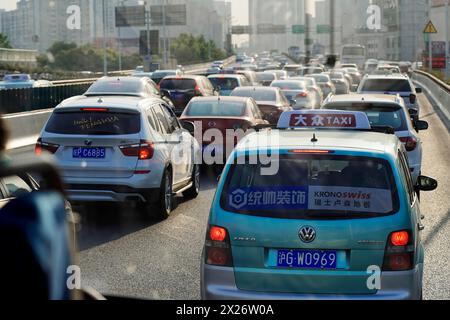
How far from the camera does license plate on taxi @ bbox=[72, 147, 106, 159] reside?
11039 mm

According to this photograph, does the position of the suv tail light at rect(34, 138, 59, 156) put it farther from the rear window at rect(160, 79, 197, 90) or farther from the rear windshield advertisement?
the rear window at rect(160, 79, 197, 90)

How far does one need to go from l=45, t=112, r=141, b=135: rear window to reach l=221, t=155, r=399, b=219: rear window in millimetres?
5632

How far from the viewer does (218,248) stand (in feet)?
18.2

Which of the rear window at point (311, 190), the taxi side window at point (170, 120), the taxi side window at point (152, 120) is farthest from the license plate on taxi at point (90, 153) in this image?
the rear window at point (311, 190)

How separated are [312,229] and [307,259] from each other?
18 cm

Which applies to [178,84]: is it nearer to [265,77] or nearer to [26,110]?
[26,110]

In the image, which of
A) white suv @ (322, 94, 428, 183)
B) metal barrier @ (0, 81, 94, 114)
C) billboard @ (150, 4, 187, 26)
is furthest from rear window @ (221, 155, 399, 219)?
billboard @ (150, 4, 187, 26)

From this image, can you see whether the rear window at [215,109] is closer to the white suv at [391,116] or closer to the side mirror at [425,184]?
the white suv at [391,116]

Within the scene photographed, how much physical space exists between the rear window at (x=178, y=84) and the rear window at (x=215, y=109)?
13.7 metres

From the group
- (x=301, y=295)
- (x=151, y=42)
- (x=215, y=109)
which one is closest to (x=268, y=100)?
(x=215, y=109)

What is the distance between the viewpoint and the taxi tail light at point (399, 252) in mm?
5348

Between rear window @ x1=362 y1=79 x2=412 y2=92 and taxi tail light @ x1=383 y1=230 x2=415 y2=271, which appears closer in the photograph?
taxi tail light @ x1=383 y1=230 x2=415 y2=271
